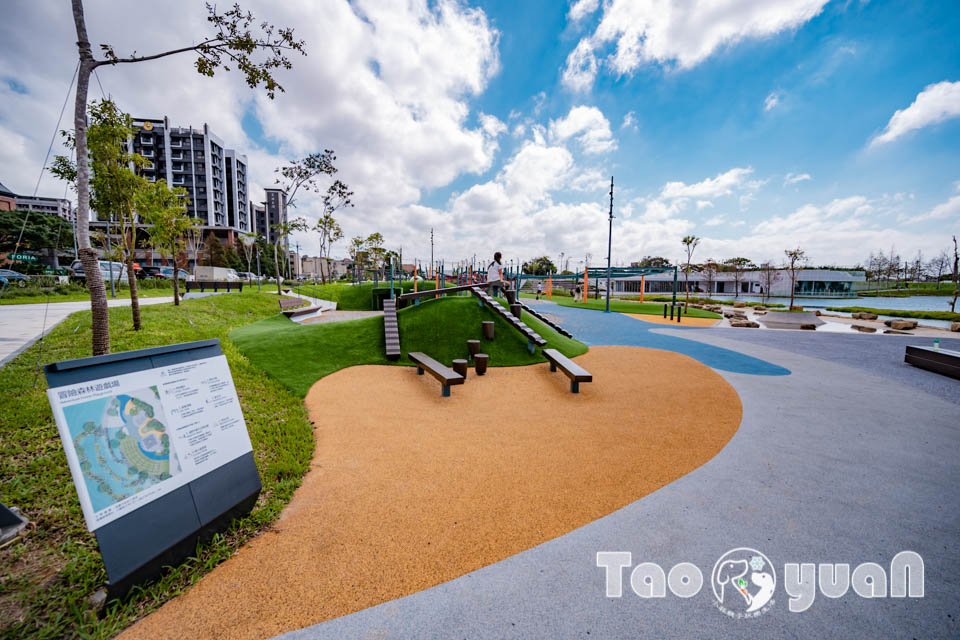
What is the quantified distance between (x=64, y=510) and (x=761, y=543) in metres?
5.99

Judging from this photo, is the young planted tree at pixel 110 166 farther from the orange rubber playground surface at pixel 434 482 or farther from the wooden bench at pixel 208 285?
the wooden bench at pixel 208 285

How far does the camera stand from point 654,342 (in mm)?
12484

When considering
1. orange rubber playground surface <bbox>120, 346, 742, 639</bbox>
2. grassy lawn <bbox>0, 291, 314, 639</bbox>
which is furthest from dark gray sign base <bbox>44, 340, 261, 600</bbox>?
orange rubber playground surface <bbox>120, 346, 742, 639</bbox>

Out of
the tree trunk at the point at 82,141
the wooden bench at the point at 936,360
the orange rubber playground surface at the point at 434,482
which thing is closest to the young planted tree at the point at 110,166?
the tree trunk at the point at 82,141

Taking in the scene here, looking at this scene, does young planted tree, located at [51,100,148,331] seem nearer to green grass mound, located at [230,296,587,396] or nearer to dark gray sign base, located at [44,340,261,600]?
green grass mound, located at [230,296,587,396]

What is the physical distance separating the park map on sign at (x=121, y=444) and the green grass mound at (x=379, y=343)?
15.3 ft

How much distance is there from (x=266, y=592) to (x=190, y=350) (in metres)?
1.93

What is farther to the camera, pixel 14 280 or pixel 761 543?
pixel 14 280

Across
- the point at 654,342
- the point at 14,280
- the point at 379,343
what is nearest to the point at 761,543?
the point at 379,343

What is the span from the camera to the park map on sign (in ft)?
7.00

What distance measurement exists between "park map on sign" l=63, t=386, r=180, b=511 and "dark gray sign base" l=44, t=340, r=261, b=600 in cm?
17

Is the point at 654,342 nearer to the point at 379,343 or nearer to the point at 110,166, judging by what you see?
the point at 379,343

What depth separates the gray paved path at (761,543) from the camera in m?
2.15

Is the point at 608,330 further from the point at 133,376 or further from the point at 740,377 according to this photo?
the point at 133,376
